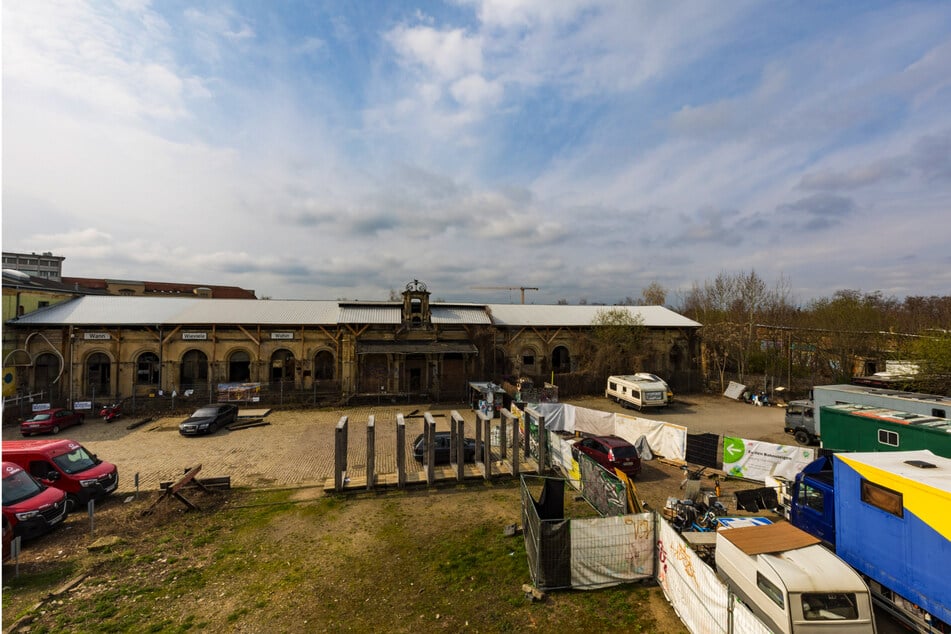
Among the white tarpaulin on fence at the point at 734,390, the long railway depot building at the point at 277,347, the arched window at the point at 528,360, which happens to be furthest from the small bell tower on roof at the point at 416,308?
the white tarpaulin on fence at the point at 734,390

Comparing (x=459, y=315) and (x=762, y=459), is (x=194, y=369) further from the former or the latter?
(x=762, y=459)

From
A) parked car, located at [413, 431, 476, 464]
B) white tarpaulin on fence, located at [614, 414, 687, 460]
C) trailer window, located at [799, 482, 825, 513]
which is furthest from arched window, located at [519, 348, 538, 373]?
trailer window, located at [799, 482, 825, 513]

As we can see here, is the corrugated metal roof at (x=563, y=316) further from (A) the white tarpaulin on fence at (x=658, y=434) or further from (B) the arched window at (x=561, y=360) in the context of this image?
(A) the white tarpaulin on fence at (x=658, y=434)

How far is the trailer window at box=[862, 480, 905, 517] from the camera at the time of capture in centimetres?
788

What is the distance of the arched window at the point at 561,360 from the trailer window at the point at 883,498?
27.1 m

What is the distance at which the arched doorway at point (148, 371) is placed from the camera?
2785 centimetres

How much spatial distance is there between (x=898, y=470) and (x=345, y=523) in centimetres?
1360

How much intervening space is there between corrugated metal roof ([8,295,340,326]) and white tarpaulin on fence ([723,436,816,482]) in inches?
1024

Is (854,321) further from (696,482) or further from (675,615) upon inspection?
(675,615)

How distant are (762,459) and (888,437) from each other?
3.97m

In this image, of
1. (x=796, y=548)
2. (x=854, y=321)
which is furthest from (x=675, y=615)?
(x=854, y=321)

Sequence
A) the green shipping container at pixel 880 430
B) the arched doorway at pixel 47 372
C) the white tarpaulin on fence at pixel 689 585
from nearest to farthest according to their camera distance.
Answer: the white tarpaulin on fence at pixel 689 585 < the green shipping container at pixel 880 430 < the arched doorway at pixel 47 372

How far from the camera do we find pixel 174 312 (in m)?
29.7

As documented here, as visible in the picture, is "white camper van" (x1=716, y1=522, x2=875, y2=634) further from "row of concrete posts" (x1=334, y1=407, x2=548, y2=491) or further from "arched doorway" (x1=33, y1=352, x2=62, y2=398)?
"arched doorway" (x1=33, y1=352, x2=62, y2=398)
